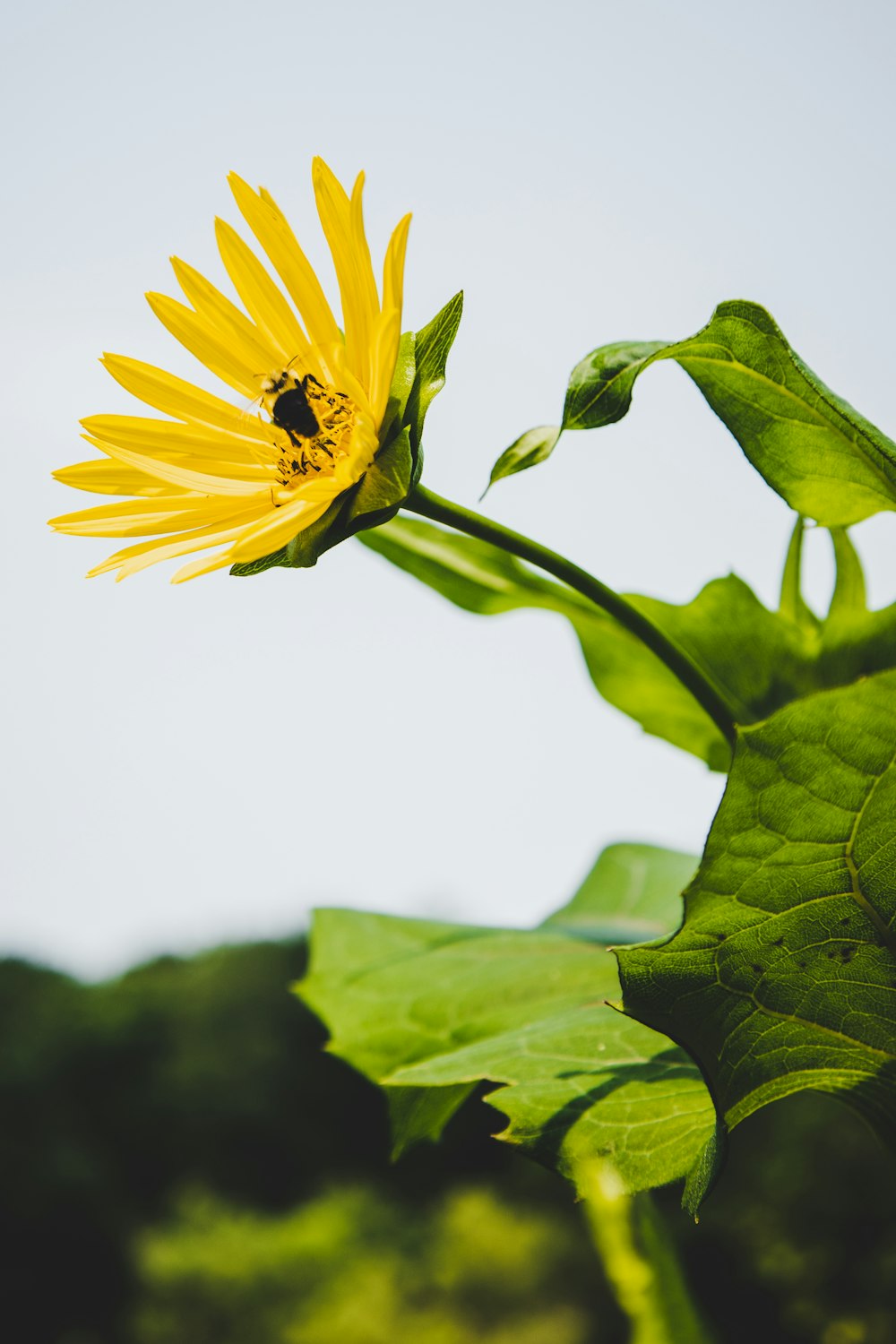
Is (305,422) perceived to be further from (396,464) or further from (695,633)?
(695,633)

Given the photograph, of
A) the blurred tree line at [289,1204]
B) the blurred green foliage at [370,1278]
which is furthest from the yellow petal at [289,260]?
the blurred green foliage at [370,1278]

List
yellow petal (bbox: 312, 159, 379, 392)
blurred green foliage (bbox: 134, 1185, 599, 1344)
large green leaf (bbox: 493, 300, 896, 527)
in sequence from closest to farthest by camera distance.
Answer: large green leaf (bbox: 493, 300, 896, 527)
yellow petal (bbox: 312, 159, 379, 392)
blurred green foliage (bbox: 134, 1185, 599, 1344)

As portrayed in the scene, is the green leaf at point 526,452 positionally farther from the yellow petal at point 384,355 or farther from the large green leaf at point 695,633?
the large green leaf at point 695,633

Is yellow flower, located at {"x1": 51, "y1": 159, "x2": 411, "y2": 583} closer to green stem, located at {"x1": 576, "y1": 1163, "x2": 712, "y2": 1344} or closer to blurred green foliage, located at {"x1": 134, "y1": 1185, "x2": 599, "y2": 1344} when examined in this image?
green stem, located at {"x1": 576, "y1": 1163, "x2": 712, "y2": 1344}

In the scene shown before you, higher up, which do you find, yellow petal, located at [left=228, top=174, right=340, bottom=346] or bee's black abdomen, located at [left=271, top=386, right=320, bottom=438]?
yellow petal, located at [left=228, top=174, right=340, bottom=346]

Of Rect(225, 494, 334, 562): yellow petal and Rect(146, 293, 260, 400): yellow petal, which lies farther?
Rect(146, 293, 260, 400): yellow petal

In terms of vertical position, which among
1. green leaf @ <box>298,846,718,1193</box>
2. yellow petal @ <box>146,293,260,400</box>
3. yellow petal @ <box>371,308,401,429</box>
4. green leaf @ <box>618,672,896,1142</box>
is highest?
yellow petal @ <box>146,293,260,400</box>

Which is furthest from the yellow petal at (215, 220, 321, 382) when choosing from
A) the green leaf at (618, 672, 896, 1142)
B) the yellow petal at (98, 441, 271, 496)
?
the green leaf at (618, 672, 896, 1142)
